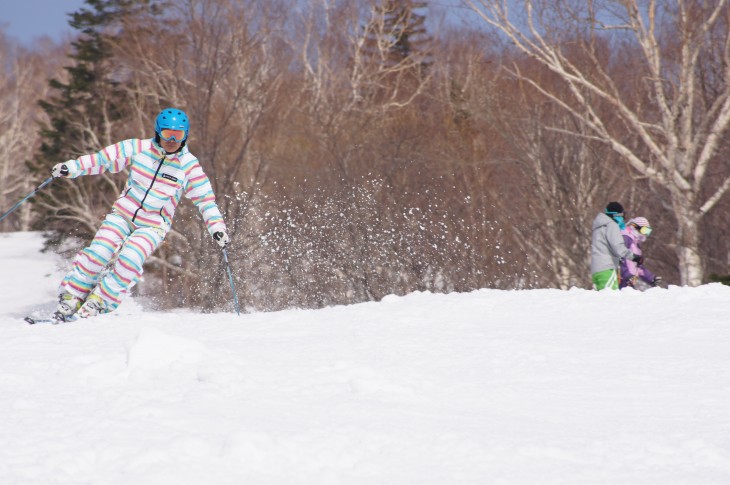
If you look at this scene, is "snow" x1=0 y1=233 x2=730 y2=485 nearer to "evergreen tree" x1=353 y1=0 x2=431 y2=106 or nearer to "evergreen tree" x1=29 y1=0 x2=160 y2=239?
"evergreen tree" x1=29 y1=0 x2=160 y2=239

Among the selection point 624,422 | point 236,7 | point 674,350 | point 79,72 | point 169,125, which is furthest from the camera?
point 79,72

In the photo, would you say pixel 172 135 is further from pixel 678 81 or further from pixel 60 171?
pixel 678 81

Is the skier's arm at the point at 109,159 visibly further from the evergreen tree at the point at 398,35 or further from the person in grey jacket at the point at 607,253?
the evergreen tree at the point at 398,35

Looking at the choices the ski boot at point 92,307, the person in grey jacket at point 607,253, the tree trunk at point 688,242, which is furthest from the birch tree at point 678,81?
the ski boot at point 92,307

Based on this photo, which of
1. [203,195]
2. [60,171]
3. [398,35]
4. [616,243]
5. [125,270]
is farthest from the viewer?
[398,35]

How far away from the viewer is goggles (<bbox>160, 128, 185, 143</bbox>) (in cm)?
621

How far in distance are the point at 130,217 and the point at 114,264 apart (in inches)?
14.0

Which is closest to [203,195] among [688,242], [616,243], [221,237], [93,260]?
[221,237]

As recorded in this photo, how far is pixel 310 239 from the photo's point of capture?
14234 millimetres

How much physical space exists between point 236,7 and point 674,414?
17.6 m

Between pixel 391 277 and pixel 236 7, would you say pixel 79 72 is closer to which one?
pixel 236 7

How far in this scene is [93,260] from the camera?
20.9 feet

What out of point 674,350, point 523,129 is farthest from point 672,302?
point 523,129

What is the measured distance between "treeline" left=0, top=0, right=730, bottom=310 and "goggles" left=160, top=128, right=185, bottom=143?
7.17m
